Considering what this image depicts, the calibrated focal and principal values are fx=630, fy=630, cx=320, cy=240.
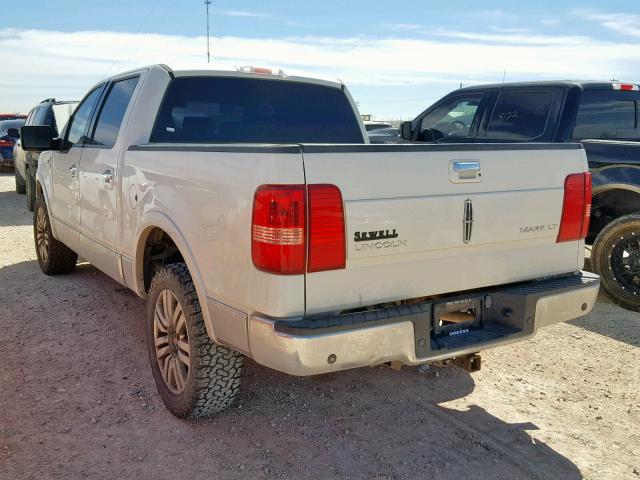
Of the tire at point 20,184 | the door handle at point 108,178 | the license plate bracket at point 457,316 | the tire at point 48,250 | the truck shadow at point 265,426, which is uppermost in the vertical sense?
the door handle at point 108,178

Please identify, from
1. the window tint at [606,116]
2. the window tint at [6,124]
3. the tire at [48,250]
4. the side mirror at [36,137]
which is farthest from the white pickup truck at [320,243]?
the window tint at [6,124]

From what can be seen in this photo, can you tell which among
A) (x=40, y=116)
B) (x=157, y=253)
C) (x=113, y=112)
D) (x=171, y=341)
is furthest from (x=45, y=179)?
(x=40, y=116)

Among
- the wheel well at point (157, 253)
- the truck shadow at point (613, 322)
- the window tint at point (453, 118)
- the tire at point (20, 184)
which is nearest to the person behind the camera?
the wheel well at point (157, 253)

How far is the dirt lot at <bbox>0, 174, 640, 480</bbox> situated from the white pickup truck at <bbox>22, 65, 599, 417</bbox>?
1.06 ft

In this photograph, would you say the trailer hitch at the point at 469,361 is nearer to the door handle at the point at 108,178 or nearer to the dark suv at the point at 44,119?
the door handle at the point at 108,178

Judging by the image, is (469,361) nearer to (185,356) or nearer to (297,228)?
(297,228)

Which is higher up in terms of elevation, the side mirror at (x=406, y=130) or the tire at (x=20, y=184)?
the side mirror at (x=406, y=130)

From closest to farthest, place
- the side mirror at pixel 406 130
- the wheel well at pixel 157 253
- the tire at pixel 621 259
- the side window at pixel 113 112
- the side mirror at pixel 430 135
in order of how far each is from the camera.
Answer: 1. the wheel well at pixel 157 253
2. the side window at pixel 113 112
3. the tire at pixel 621 259
4. the side mirror at pixel 430 135
5. the side mirror at pixel 406 130

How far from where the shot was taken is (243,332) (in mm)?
2797

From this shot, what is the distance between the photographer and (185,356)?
133 inches

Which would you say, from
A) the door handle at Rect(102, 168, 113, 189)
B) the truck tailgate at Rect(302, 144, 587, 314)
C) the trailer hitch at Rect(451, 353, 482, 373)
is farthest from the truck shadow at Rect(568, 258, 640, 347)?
the door handle at Rect(102, 168, 113, 189)

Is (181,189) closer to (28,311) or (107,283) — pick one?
(28,311)

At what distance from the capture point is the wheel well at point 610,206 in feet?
19.7

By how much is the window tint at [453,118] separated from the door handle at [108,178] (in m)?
4.13
